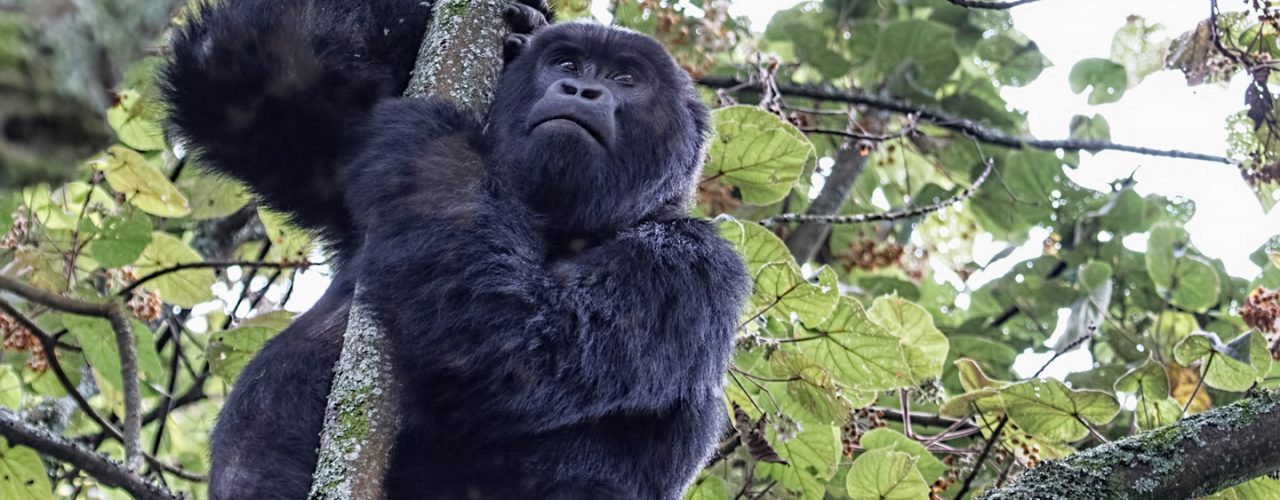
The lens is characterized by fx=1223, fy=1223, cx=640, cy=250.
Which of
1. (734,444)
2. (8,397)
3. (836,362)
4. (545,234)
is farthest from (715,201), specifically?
(8,397)

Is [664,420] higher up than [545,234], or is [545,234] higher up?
[545,234]

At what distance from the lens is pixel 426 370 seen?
344 cm

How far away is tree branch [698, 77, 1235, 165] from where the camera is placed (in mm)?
6617

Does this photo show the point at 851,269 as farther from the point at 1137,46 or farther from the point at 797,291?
the point at 797,291

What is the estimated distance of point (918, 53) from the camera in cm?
668

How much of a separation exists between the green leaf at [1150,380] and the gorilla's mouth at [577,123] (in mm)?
2022

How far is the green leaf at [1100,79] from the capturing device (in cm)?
669

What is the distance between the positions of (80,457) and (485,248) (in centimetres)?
148

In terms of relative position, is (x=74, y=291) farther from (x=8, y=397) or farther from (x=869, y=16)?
(x=869, y=16)

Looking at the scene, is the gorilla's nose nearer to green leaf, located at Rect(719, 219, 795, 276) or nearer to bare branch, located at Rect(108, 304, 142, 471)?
green leaf, located at Rect(719, 219, 795, 276)

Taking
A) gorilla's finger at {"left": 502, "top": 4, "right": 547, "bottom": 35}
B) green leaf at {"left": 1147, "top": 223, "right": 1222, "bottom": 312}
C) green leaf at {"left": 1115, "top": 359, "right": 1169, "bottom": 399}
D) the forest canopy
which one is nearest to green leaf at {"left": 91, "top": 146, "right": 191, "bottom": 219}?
the forest canopy

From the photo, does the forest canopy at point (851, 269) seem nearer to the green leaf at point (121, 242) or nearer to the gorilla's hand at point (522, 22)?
the green leaf at point (121, 242)

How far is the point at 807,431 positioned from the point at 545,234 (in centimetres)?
123

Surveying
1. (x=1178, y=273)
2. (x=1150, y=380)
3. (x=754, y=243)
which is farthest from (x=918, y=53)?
(x=1150, y=380)
